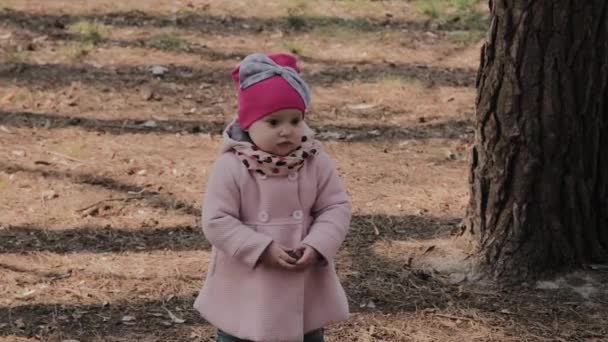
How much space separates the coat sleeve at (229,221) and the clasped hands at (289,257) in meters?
0.03

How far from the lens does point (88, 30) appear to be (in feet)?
28.4

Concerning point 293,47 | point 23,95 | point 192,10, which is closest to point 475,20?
point 293,47

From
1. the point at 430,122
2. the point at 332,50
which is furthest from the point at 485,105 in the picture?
the point at 332,50

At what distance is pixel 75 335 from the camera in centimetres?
457

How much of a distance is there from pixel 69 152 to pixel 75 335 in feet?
7.73

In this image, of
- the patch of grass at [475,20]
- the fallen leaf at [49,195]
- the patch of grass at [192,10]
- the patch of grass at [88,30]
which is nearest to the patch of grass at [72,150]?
the fallen leaf at [49,195]

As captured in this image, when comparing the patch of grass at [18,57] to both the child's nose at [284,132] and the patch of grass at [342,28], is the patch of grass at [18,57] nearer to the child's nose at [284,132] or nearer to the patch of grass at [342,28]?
the patch of grass at [342,28]

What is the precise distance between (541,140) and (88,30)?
16.0 feet

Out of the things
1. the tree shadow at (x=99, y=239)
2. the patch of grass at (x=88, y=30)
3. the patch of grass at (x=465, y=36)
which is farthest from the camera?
the patch of grass at (x=465, y=36)

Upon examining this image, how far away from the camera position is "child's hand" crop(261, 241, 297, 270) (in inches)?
128

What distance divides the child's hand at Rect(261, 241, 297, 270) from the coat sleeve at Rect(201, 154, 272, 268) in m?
0.02

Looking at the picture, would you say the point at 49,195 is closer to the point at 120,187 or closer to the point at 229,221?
the point at 120,187

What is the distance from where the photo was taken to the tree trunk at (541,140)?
183 inches

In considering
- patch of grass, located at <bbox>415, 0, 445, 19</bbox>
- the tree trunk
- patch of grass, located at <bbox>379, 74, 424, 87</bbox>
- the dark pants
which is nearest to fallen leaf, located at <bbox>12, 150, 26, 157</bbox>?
patch of grass, located at <bbox>379, 74, 424, 87</bbox>
